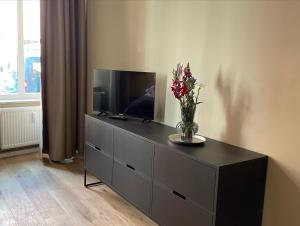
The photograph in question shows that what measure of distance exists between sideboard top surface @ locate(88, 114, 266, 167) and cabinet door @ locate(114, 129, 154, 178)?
56 millimetres

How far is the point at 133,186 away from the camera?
269 cm

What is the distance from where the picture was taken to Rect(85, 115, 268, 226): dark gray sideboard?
1.97m

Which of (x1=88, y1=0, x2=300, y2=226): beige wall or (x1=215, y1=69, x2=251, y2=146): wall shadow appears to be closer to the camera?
(x1=88, y1=0, x2=300, y2=226): beige wall

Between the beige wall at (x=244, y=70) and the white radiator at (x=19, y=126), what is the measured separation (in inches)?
73.4

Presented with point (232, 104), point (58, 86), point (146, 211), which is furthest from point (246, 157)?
point (58, 86)

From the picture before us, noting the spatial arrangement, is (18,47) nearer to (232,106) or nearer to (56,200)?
(56,200)

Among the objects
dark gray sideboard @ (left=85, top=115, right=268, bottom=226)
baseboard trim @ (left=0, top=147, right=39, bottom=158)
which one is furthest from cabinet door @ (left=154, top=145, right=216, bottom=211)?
baseboard trim @ (left=0, top=147, right=39, bottom=158)

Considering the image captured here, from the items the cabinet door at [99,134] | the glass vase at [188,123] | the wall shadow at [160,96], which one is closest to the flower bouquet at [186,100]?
the glass vase at [188,123]

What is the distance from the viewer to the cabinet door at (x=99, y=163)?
9.93 ft

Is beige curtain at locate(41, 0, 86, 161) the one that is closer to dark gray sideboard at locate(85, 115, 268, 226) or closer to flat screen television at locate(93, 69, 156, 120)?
flat screen television at locate(93, 69, 156, 120)

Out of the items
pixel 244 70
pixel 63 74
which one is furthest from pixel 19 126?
pixel 244 70

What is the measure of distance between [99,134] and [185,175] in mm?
1264

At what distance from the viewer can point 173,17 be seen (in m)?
2.94

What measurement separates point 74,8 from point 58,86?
1.01 m
